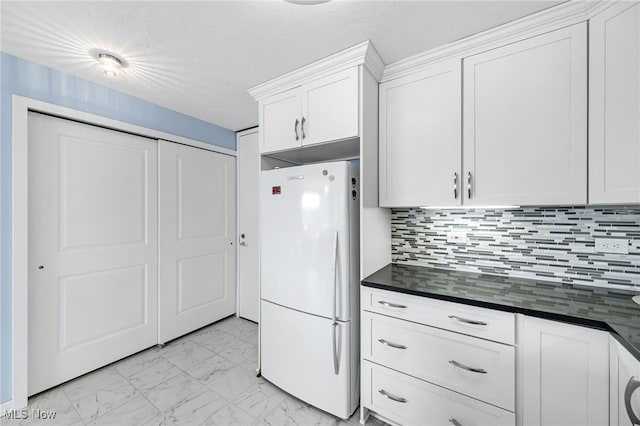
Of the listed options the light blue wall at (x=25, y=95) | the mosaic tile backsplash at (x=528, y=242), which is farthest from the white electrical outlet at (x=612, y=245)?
the light blue wall at (x=25, y=95)

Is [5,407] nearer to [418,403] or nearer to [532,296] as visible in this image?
[418,403]

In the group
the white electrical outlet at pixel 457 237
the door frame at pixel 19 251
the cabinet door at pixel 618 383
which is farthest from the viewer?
the white electrical outlet at pixel 457 237

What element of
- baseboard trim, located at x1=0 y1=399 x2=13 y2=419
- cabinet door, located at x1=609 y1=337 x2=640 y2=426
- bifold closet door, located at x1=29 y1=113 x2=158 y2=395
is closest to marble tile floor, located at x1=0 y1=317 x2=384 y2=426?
baseboard trim, located at x1=0 y1=399 x2=13 y2=419

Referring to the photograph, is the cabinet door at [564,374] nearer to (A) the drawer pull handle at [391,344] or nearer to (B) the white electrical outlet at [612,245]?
(A) the drawer pull handle at [391,344]

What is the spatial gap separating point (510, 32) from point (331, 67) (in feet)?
3.30

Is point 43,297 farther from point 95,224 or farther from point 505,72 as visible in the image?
point 505,72

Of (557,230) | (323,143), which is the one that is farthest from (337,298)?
(557,230)

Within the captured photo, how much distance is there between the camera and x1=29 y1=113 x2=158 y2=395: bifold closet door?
6.07 ft

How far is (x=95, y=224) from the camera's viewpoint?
6.93 feet

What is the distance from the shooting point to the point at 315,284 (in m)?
1.70

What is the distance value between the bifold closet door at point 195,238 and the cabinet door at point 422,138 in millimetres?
2044

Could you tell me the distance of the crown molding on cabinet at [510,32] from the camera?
4.11 ft

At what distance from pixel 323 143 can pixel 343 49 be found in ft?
1.90

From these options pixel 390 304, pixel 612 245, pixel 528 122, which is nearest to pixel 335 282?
pixel 390 304
